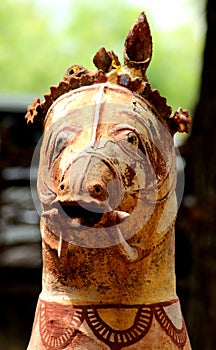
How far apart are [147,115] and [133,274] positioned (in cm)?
43

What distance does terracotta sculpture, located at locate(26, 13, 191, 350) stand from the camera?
2016 millimetres

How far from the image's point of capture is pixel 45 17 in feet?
51.4

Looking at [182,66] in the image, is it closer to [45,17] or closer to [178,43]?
[178,43]

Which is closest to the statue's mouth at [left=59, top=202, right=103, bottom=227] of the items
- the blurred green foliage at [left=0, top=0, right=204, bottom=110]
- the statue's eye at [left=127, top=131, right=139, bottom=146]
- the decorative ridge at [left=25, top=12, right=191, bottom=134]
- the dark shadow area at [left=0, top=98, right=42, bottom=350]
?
the statue's eye at [left=127, top=131, right=139, bottom=146]

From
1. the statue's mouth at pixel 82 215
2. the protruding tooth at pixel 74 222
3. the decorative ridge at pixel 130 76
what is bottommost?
the protruding tooth at pixel 74 222

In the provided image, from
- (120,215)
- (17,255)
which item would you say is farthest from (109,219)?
(17,255)

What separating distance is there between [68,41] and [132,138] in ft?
46.1

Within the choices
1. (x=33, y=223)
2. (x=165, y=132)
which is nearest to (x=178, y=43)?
(x=33, y=223)

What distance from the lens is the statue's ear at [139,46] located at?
7.45 feet

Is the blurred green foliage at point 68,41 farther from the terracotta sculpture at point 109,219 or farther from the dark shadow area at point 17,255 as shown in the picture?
the terracotta sculpture at point 109,219

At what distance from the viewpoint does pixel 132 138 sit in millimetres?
2121

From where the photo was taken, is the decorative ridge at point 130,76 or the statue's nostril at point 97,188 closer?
the statue's nostril at point 97,188

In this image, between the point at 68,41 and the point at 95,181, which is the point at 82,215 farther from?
the point at 68,41

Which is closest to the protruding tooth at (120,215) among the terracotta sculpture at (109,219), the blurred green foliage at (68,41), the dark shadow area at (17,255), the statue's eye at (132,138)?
the terracotta sculpture at (109,219)
